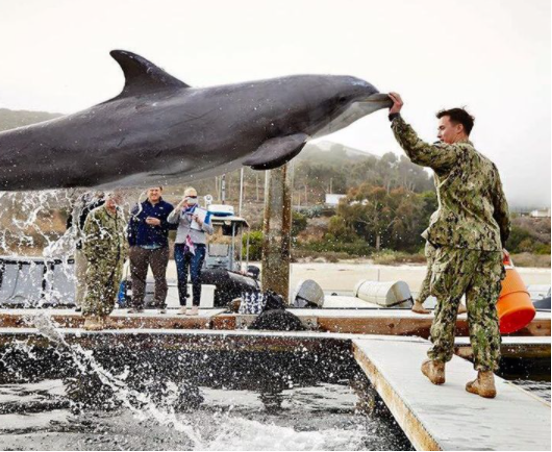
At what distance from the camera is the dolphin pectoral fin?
3.93 meters

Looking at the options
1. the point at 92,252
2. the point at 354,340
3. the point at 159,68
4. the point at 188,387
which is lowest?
the point at 188,387

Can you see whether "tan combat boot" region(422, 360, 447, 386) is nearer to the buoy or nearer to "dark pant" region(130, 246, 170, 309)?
the buoy

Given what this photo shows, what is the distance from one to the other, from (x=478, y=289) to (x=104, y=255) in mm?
5446

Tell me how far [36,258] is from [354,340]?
27.0ft

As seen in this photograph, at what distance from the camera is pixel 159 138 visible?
4.00 meters

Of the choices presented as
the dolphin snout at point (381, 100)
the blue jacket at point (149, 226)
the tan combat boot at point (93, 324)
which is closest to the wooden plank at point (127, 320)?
the tan combat boot at point (93, 324)

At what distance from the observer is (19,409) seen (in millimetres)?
5574

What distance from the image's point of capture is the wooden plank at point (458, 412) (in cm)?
349

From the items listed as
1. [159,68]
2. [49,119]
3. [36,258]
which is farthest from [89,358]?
[36,258]

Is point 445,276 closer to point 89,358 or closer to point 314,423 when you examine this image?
point 314,423

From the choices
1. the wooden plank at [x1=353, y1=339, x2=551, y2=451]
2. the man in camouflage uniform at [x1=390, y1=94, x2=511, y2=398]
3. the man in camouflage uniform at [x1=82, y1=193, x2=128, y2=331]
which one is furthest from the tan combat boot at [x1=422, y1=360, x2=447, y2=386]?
the man in camouflage uniform at [x1=82, y1=193, x2=128, y2=331]

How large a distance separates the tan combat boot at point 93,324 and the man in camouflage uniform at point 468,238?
464 cm

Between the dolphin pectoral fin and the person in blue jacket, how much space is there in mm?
5147

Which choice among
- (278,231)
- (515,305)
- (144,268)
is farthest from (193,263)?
(515,305)
